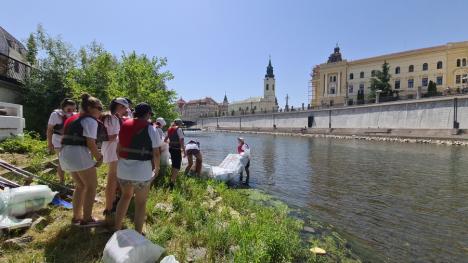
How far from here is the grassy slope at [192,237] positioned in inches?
169

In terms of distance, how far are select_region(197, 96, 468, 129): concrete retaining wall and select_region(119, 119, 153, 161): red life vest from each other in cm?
4485

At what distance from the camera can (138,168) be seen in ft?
14.8

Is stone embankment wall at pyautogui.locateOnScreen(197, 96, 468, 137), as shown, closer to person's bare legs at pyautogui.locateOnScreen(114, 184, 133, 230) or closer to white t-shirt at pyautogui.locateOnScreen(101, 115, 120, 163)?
white t-shirt at pyautogui.locateOnScreen(101, 115, 120, 163)

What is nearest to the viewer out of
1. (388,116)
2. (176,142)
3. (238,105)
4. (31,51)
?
(176,142)

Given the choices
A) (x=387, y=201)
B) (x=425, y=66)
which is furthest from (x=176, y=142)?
(x=425, y=66)

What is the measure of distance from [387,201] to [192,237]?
771 cm

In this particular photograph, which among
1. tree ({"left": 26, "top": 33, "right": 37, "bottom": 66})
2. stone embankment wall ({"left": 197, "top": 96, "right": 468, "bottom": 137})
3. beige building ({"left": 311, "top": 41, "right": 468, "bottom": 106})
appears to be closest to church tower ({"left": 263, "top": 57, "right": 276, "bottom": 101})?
beige building ({"left": 311, "top": 41, "right": 468, "bottom": 106})

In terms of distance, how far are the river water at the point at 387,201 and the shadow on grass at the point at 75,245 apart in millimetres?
4952

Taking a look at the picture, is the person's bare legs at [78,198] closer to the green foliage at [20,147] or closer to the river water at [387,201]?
the river water at [387,201]

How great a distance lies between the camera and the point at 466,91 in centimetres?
4219

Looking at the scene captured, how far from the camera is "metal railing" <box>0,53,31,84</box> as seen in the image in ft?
50.3

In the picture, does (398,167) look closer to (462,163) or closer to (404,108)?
(462,163)

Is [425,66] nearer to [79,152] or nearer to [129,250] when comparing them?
[79,152]

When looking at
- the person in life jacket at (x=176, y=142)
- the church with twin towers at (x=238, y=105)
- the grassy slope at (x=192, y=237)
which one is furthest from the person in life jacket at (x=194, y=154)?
the church with twin towers at (x=238, y=105)
